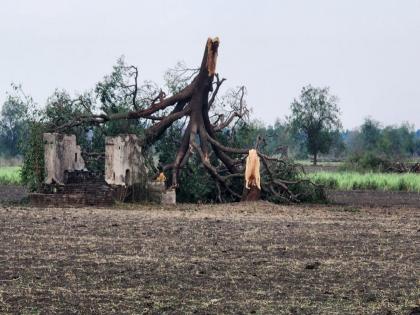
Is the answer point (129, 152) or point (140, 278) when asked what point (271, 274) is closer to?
point (140, 278)

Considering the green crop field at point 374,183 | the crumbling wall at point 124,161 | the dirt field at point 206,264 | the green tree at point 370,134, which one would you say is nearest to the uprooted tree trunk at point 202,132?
the crumbling wall at point 124,161

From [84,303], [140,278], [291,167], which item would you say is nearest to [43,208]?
[291,167]

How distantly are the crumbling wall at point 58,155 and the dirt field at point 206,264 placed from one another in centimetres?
377

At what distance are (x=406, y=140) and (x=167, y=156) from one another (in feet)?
212

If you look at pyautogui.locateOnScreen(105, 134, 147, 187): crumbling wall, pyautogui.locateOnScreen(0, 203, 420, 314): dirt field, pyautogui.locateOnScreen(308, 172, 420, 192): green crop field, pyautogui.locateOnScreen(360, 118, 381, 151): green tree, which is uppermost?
pyautogui.locateOnScreen(360, 118, 381, 151): green tree

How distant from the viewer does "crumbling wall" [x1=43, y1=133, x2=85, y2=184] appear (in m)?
22.1

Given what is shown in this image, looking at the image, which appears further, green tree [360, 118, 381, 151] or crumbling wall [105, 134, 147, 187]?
green tree [360, 118, 381, 151]

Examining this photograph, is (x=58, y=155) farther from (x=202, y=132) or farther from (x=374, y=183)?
(x=374, y=183)

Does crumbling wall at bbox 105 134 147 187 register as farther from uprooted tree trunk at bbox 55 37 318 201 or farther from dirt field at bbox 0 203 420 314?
dirt field at bbox 0 203 420 314

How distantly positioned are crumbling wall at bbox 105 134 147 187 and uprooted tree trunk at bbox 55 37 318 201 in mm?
811

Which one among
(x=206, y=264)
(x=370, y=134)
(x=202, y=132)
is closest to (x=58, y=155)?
(x=202, y=132)

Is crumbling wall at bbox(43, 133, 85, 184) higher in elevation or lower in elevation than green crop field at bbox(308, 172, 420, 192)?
higher

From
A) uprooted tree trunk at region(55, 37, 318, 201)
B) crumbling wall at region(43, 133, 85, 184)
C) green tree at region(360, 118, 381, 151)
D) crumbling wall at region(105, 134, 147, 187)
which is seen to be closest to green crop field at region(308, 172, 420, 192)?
uprooted tree trunk at region(55, 37, 318, 201)

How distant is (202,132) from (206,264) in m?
12.7
